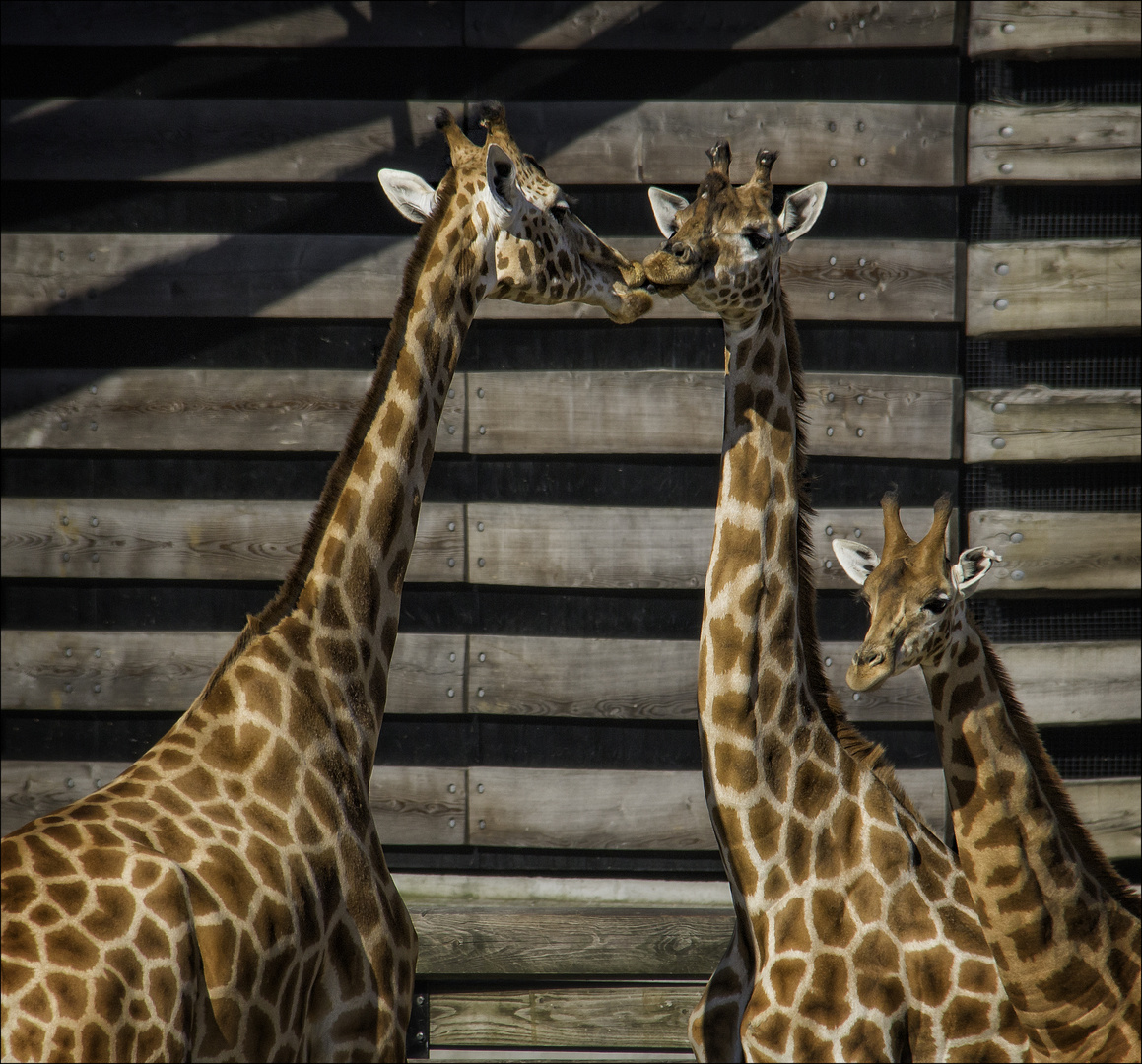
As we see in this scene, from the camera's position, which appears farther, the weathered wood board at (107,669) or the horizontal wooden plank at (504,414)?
the weathered wood board at (107,669)

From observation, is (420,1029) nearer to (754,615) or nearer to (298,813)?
(298,813)

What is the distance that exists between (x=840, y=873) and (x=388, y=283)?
3.23 metres

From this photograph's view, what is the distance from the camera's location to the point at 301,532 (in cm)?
507

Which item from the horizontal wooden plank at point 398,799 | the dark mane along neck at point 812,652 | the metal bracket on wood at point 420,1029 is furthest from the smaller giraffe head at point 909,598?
the metal bracket on wood at point 420,1029

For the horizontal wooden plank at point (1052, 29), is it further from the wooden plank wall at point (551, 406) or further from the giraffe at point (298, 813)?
the giraffe at point (298, 813)

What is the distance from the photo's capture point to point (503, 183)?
10.3 feet

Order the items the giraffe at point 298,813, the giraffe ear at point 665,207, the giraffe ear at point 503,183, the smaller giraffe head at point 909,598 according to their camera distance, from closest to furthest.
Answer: the giraffe at point 298,813, the smaller giraffe head at point 909,598, the giraffe ear at point 503,183, the giraffe ear at point 665,207

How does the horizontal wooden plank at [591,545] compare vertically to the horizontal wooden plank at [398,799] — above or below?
above

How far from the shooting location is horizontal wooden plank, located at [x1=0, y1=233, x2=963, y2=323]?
4945mm

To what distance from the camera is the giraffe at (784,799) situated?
308 cm

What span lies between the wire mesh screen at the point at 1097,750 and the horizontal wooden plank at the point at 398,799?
110 inches

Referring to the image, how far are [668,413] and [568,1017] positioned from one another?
112 inches

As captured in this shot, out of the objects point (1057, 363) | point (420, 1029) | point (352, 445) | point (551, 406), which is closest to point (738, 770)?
point (352, 445)

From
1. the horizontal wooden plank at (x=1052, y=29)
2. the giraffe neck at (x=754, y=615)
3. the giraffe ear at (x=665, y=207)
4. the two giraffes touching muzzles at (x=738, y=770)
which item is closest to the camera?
the two giraffes touching muzzles at (x=738, y=770)
